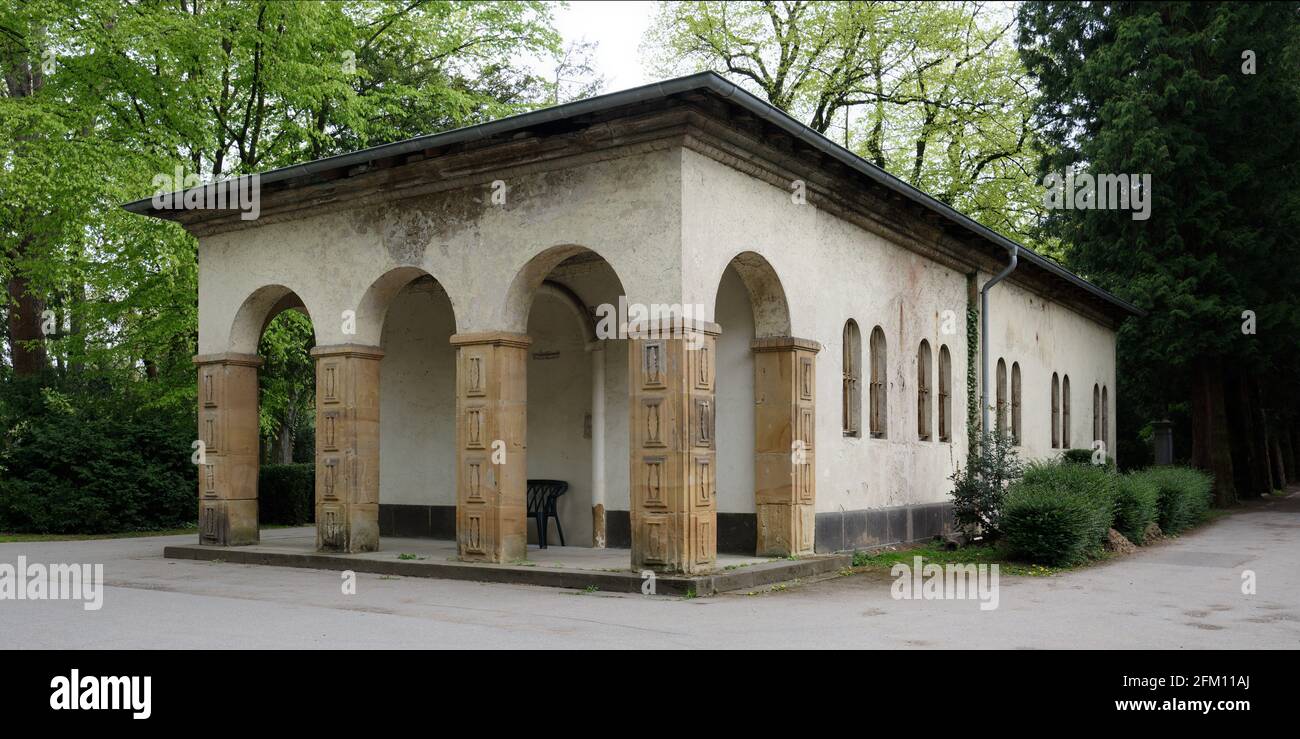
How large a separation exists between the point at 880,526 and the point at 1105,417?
15.5 meters

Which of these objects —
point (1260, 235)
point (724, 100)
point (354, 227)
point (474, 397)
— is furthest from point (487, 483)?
point (1260, 235)

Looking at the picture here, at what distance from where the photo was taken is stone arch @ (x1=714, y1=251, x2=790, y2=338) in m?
13.5

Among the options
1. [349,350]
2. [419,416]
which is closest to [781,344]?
[349,350]

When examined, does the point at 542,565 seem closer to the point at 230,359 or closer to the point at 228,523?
the point at 228,523

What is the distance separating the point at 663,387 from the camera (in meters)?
11.6

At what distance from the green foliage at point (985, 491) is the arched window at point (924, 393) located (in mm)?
1313

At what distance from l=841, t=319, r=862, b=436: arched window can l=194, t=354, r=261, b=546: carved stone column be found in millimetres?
8453

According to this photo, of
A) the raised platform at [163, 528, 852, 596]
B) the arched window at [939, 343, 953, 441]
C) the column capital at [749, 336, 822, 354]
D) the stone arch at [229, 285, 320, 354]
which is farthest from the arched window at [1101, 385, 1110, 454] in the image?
the stone arch at [229, 285, 320, 354]

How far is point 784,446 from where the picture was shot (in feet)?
45.2

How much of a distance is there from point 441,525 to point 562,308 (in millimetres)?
4024
